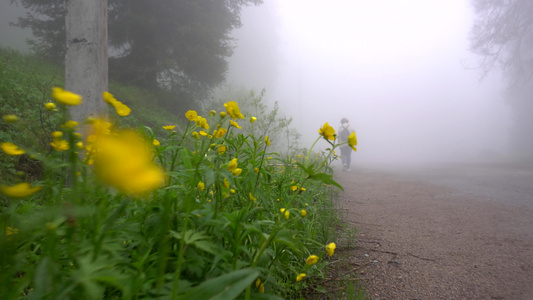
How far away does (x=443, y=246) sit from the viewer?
195 cm

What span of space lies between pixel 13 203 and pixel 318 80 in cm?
9945

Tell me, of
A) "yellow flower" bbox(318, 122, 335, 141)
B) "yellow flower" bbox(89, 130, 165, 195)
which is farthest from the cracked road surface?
"yellow flower" bbox(89, 130, 165, 195)

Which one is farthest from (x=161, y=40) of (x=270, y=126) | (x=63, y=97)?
(x=63, y=97)

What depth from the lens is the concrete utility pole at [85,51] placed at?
3.08 metres

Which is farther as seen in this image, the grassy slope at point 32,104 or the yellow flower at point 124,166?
the grassy slope at point 32,104

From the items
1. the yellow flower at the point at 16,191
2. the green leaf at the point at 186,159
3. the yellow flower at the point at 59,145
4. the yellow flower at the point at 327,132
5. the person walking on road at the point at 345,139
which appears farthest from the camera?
the person walking on road at the point at 345,139

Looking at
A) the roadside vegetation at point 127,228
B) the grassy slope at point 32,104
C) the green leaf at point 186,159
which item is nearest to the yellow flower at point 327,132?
the roadside vegetation at point 127,228

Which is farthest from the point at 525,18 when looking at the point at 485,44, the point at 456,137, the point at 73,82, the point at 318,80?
the point at 318,80

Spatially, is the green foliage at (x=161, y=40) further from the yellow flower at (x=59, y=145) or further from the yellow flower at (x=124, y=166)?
the yellow flower at (x=124, y=166)

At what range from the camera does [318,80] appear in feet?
314

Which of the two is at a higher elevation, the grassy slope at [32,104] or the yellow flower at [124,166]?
the grassy slope at [32,104]

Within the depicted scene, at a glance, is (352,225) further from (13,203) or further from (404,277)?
(13,203)

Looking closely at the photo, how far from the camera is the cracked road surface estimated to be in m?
1.41

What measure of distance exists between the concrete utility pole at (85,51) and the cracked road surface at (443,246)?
3.01 metres
